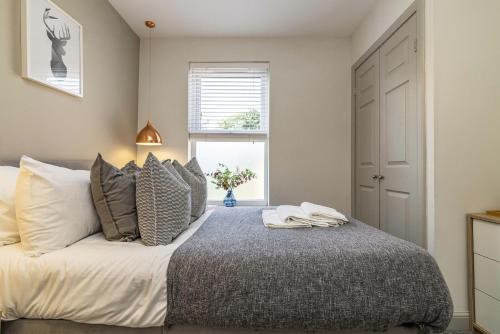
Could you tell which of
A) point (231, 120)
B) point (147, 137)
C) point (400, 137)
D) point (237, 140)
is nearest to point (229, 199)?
point (237, 140)

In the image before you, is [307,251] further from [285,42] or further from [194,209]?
[285,42]

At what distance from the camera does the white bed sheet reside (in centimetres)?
116

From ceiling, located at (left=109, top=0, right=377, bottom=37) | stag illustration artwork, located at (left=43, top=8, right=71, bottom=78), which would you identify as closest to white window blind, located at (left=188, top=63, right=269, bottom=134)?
ceiling, located at (left=109, top=0, right=377, bottom=37)

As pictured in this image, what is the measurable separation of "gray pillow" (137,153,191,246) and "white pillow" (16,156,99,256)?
306 millimetres

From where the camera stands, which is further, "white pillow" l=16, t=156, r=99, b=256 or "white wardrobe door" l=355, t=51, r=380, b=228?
"white wardrobe door" l=355, t=51, r=380, b=228

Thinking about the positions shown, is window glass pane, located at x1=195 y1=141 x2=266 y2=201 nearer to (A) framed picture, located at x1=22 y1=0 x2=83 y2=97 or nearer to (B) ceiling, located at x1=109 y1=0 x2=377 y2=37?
(B) ceiling, located at x1=109 y1=0 x2=377 y2=37

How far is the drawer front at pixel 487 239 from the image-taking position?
1.61 meters

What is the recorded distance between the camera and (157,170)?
1.44 meters

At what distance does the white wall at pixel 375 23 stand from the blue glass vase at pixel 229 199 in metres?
1.95

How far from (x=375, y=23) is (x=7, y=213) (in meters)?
3.00

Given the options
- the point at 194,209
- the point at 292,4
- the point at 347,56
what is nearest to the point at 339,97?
the point at 347,56

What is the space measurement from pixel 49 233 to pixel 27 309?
298mm

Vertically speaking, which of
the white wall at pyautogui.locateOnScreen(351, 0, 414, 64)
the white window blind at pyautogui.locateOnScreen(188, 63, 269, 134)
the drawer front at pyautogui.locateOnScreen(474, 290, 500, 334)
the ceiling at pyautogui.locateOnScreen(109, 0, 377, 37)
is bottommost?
the drawer front at pyautogui.locateOnScreen(474, 290, 500, 334)

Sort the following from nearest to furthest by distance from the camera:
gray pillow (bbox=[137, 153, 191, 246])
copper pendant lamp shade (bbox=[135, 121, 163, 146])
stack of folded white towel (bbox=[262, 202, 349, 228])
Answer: gray pillow (bbox=[137, 153, 191, 246]) < stack of folded white towel (bbox=[262, 202, 349, 228]) < copper pendant lamp shade (bbox=[135, 121, 163, 146])
